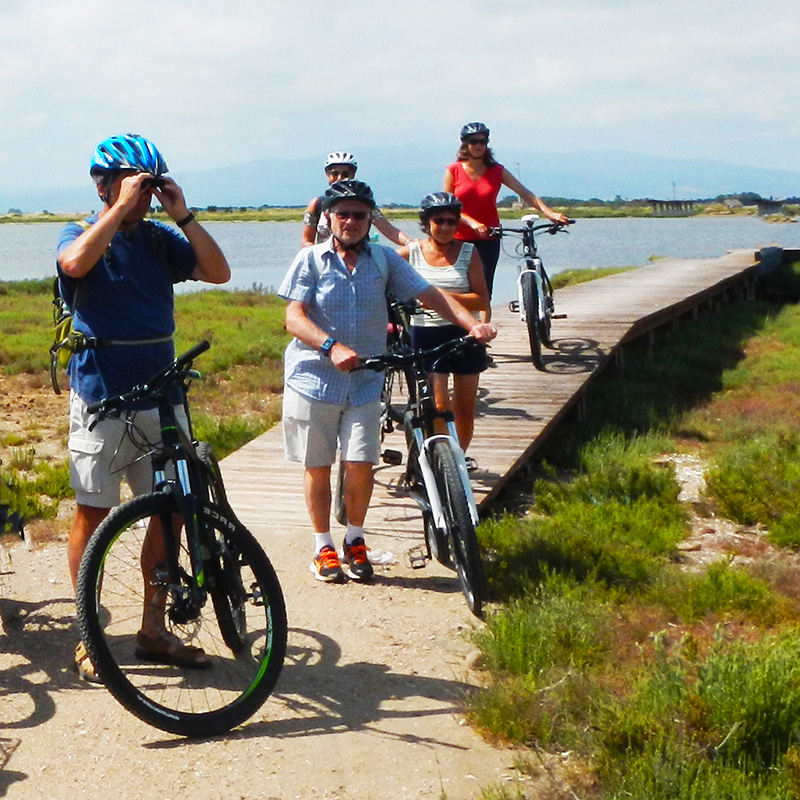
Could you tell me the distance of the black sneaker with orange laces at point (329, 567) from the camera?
A: 607 centimetres

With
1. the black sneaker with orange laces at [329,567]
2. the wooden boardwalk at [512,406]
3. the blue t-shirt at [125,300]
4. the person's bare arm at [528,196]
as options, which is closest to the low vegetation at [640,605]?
the wooden boardwalk at [512,406]

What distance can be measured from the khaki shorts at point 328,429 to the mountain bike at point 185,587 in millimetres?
1135

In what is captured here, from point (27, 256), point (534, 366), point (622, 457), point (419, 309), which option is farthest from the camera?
point (27, 256)

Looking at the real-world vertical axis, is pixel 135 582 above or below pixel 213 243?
below

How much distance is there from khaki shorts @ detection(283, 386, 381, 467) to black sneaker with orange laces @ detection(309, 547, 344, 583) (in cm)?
46

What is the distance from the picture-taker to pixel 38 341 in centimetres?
1684

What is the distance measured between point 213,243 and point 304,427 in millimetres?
1530

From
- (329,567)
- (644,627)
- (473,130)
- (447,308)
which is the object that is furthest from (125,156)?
(473,130)

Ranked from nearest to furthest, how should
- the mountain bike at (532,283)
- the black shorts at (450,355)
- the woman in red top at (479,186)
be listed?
the black shorts at (450,355) → the woman in red top at (479,186) → the mountain bike at (532,283)

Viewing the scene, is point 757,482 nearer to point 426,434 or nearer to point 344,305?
point 426,434

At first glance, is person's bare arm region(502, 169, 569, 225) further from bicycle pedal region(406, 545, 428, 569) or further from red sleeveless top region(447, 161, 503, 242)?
bicycle pedal region(406, 545, 428, 569)

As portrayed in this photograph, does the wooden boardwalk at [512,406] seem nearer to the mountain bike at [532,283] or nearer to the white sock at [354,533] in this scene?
the mountain bike at [532,283]

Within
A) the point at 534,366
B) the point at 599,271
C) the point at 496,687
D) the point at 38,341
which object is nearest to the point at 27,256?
the point at 599,271

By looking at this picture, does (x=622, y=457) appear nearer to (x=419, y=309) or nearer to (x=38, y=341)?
(x=419, y=309)
